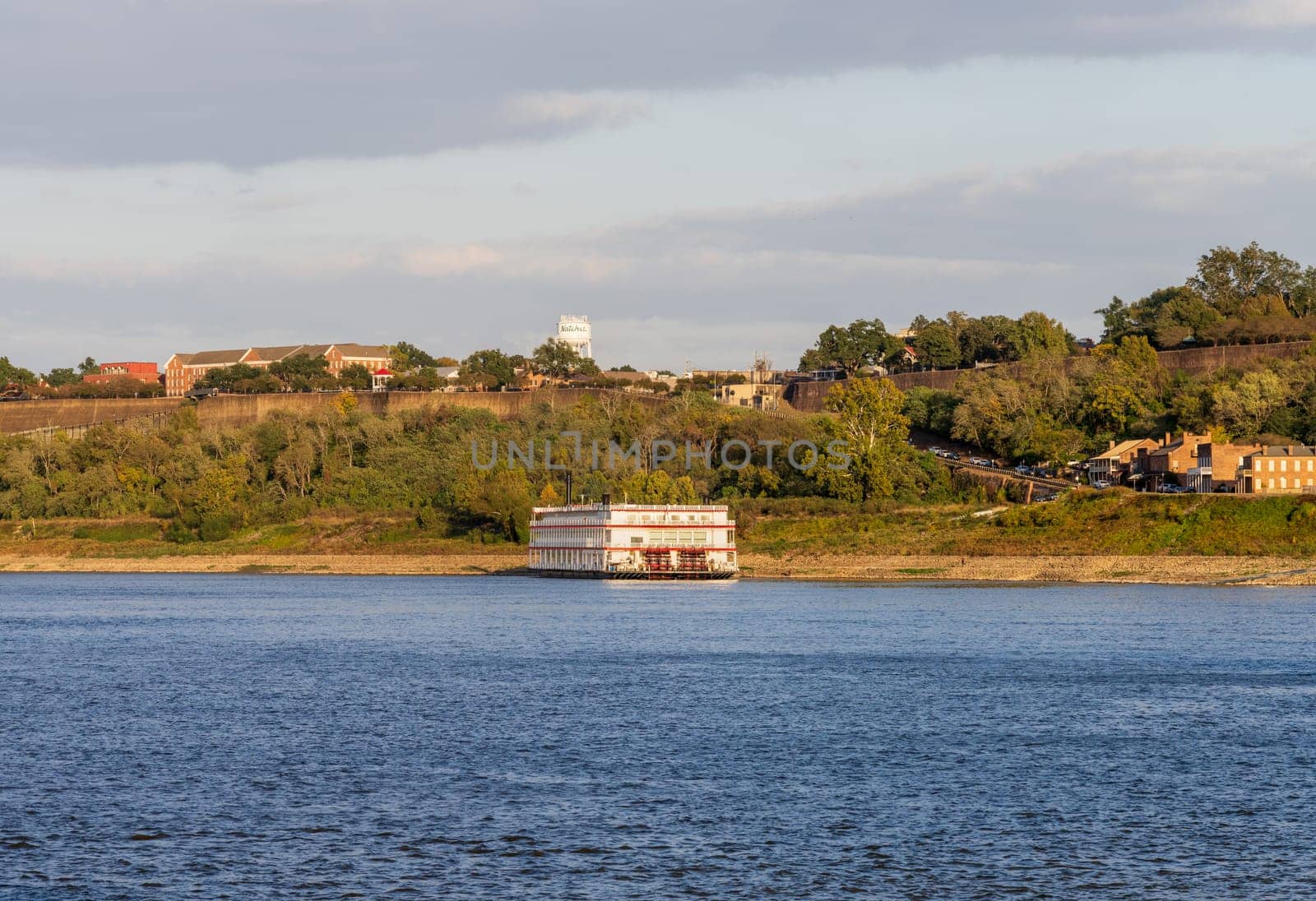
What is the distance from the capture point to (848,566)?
108500 mm

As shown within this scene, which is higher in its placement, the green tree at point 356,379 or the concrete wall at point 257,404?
the green tree at point 356,379

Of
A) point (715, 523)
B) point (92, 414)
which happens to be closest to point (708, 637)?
point (715, 523)

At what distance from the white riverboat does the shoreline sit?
12.7 feet

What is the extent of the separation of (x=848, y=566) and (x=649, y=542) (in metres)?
13.9

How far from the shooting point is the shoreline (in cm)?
9388

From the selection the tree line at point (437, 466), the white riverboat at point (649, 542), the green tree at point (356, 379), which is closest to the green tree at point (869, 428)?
the tree line at point (437, 466)

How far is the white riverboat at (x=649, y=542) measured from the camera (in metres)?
110

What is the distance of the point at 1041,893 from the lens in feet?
77.7

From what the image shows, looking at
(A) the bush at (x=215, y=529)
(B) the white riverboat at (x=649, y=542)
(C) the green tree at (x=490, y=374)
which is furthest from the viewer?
(C) the green tree at (x=490, y=374)

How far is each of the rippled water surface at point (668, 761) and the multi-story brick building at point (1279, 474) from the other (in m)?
43.4

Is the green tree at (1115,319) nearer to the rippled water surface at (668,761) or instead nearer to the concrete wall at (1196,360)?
the concrete wall at (1196,360)

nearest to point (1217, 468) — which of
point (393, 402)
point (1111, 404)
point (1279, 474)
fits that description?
point (1279, 474)

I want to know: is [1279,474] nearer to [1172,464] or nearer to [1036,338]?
[1172,464]

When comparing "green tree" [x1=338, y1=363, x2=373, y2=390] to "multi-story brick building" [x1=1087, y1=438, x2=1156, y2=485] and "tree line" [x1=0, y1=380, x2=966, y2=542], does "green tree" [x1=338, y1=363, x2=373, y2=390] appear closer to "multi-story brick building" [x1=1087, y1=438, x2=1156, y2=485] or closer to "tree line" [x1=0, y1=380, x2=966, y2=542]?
"tree line" [x1=0, y1=380, x2=966, y2=542]
